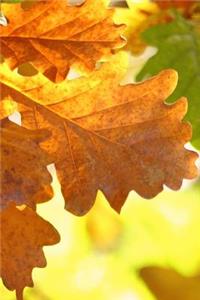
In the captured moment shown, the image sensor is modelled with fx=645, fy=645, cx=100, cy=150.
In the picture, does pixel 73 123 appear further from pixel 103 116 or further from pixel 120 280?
pixel 120 280

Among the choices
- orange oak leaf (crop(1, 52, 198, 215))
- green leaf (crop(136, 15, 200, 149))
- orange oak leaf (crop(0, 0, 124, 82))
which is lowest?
green leaf (crop(136, 15, 200, 149))

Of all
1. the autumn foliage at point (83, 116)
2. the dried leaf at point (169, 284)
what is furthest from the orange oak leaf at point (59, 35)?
the dried leaf at point (169, 284)

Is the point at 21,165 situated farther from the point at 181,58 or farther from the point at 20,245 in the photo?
the point at 181,58

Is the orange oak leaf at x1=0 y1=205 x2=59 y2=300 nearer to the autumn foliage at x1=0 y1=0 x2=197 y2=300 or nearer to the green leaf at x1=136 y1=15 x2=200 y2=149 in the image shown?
the autumn foliage at x1=0 y1=0 x2=197 y2=300

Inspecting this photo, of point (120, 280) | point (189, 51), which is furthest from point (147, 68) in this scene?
point (120, 280)

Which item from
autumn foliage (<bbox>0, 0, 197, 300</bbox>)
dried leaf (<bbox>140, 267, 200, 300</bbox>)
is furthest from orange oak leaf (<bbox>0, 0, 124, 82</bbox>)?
dried leaf (<bbox>140, 267, 200, 300</bbox>)

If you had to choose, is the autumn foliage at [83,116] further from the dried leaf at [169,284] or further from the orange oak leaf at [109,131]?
the dried leaf at [169,284]

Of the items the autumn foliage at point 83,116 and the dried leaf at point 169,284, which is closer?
the autumn foliage at point 83,116
